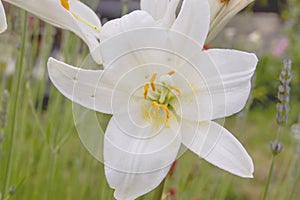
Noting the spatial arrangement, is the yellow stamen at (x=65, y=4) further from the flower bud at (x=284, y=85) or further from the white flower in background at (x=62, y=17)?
the flower bud at (x=284, y=85)

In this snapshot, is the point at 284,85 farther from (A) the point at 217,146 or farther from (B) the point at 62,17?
(B) the point at 62,17

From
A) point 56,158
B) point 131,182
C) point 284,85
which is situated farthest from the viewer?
point 56,158

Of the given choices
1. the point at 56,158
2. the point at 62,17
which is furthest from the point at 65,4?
the point at 56,158

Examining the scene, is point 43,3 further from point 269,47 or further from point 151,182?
point 269,47

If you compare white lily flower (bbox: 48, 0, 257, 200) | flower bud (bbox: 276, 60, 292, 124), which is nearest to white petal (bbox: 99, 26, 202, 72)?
white lily flower (bbox: 48, 0, 257, 200)

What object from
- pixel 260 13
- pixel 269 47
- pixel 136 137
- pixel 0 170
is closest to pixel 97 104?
pixel 136 137

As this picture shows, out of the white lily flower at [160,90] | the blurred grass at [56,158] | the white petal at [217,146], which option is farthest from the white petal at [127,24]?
the blurred grass at [56,158]

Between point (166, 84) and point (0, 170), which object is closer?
point (166, 84)
